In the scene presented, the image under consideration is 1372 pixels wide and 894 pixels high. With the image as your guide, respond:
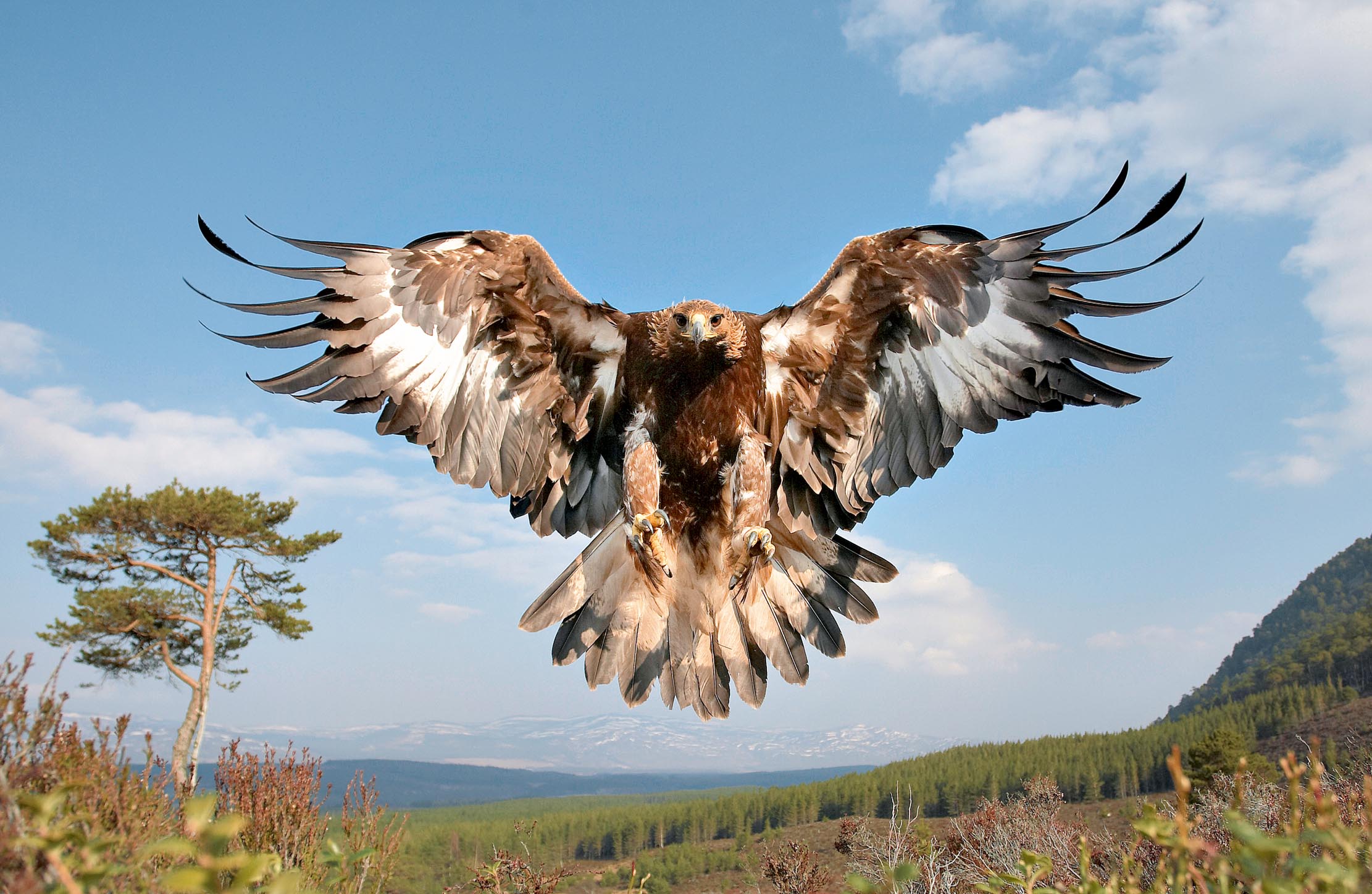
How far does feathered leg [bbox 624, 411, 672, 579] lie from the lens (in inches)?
188

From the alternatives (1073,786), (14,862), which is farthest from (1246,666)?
(14,862)

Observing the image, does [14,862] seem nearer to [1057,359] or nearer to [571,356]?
[571,356]

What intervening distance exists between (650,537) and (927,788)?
3727 cm

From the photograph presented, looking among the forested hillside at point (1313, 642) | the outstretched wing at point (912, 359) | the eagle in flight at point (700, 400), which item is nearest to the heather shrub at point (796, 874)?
the eagle in flight at point (700, 400)

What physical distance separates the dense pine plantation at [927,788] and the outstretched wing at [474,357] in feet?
100

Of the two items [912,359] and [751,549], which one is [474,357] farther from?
[912,359]

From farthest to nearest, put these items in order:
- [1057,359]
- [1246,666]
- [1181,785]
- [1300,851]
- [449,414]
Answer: [1246,666]
[449,414]
[1057,359]
[1300,851]
[1181,785]

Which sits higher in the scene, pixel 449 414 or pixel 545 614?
pixel 449 414

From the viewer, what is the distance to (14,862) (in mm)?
1724

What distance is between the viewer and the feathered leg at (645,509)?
4781 mm

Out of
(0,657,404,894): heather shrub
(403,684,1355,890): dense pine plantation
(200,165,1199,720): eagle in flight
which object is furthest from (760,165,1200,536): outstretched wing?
(403,684,1355,890): dense pine plantation

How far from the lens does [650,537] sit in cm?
477

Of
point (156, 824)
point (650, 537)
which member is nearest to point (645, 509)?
point (650, 537)

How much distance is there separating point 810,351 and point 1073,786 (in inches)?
1529
